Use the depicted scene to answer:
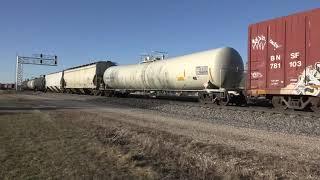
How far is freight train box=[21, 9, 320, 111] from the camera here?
61.0ft

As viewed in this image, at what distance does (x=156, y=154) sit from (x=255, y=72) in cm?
1323

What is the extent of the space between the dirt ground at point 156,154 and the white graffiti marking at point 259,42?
26.2 feet

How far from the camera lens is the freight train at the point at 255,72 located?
18594mm

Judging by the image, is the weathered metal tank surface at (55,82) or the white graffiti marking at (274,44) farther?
the weathered metal tank surface at (55,82)

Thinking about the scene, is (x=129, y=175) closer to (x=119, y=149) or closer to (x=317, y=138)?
(x=119, y=149)

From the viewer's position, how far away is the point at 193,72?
94.4 ft

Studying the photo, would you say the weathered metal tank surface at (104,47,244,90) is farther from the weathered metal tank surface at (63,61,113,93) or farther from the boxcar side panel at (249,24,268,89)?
the weathered metal tank surface at (63,61,113,93)

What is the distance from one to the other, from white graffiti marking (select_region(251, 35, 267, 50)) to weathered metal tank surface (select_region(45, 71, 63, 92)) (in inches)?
1958

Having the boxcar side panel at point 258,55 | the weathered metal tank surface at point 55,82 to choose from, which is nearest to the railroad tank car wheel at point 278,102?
the boxcar side panel at point 258,55

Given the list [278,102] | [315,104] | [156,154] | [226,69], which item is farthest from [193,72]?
[156,154]

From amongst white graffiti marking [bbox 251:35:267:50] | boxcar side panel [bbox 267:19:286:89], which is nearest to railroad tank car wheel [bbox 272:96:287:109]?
boxcar side panel [bbox 267:19:286:89]

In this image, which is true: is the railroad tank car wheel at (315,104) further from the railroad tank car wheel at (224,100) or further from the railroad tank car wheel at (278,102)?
the railroad tank car wheel at (224,100)

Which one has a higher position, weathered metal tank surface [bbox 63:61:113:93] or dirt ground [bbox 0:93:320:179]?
weathered metal tank surface [bbox 63:61:113:93]

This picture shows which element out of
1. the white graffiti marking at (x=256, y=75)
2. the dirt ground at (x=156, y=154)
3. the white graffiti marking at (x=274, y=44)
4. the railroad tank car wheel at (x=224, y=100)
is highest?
the white graffiti marking at (x=274, y=44)
